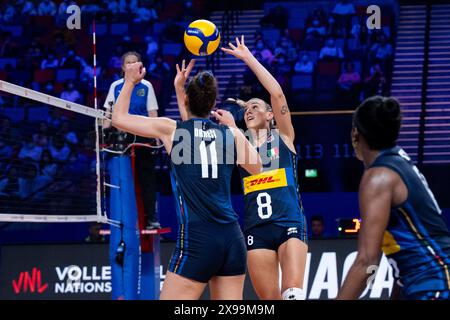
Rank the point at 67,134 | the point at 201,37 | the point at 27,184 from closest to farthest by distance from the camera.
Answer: the point at 201,37, the point at 27,184, the point at 67,134

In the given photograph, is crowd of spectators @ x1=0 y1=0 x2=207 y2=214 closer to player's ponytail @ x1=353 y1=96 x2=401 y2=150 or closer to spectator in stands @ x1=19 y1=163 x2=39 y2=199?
spectator in stands @ x1=19 y1=163 x2=39 y2=199

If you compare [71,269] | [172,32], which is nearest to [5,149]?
[172,32]

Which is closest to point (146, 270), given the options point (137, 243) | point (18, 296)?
point (137, 243)

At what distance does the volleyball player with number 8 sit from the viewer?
624 centimetres

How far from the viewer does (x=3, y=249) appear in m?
10.2

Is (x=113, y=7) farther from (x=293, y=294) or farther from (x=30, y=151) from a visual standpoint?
(x=293, y=294)

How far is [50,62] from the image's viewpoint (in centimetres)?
1678

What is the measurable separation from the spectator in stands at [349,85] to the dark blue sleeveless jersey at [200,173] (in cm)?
1010

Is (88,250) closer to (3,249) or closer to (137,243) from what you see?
(3,249)

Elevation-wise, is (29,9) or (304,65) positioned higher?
(29,9)

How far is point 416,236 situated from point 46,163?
1117 centimetres

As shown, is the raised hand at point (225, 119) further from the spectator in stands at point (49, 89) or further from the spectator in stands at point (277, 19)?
the spectator in stands at point (277, 19)

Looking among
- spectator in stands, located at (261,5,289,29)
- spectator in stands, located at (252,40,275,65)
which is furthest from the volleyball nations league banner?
spectator in stands, located at (261,5,289,29)

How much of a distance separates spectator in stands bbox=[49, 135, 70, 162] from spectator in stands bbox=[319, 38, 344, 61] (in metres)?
5.49
